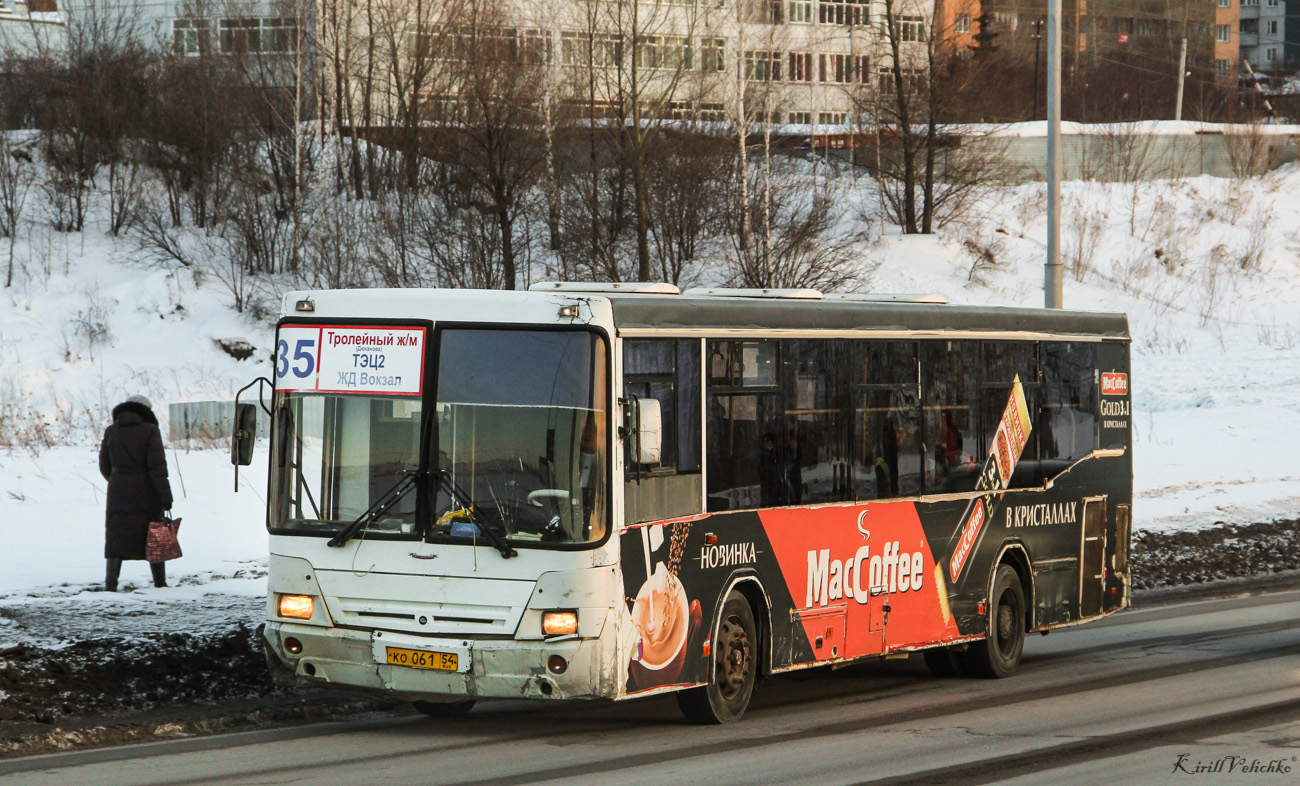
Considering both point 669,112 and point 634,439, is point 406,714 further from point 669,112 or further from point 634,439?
point 669,112

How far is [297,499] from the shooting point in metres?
9.17

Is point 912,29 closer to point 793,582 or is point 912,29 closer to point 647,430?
point 793,582

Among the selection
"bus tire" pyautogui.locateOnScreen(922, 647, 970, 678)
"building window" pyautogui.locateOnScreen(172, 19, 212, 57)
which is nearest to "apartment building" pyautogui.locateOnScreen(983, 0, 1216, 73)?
"building window" pyautogui.locateOnScreen(172, 19, 212, 57)

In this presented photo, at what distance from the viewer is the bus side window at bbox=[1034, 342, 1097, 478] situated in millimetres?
13375

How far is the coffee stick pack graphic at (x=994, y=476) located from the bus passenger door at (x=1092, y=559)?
1325mm

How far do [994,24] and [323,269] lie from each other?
213ft

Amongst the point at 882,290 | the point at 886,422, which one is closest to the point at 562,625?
the point at 886,422

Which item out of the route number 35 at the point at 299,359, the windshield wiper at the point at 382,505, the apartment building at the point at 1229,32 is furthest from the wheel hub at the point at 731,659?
the apartment building at the point at 1229,32

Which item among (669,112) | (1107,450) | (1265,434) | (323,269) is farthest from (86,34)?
(1107,450)

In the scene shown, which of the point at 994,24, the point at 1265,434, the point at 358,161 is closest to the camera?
the point at 1265,434

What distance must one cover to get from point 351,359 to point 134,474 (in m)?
5.53

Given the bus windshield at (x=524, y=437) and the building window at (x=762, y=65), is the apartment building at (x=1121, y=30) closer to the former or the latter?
the building window at (x=762, y=65)

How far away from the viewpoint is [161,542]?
1351cm

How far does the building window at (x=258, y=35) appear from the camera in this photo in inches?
2266
